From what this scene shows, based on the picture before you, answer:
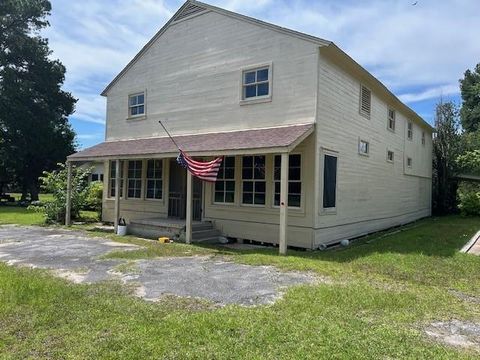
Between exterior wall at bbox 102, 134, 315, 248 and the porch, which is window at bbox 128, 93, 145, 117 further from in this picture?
exterior wall at bbox 102, 134, 315, 248

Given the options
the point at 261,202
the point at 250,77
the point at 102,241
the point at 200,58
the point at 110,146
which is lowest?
the point at 102,241

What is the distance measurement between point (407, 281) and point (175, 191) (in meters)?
9.29

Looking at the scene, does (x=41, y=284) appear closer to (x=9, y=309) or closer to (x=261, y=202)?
(x=9, y=309)

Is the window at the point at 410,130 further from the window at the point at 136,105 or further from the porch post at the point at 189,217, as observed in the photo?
the porch post at the point at 189,217

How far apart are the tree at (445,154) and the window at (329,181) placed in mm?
17697

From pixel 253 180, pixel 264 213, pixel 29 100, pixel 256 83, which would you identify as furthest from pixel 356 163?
pixel 29 100

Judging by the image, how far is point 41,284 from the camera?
6.43 m

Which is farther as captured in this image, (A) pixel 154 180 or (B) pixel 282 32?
(A) pixel 154 180

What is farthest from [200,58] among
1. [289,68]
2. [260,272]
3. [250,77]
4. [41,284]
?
[41,284]

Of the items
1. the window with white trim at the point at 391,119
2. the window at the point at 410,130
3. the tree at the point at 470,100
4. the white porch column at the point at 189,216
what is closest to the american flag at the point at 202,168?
the white porch column at the point at 189,216

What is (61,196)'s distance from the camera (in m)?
17.0

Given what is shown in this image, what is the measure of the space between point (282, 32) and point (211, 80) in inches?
118

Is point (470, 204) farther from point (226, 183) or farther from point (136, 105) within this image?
point (136, 105)

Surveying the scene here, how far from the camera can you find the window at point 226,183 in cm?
1273
